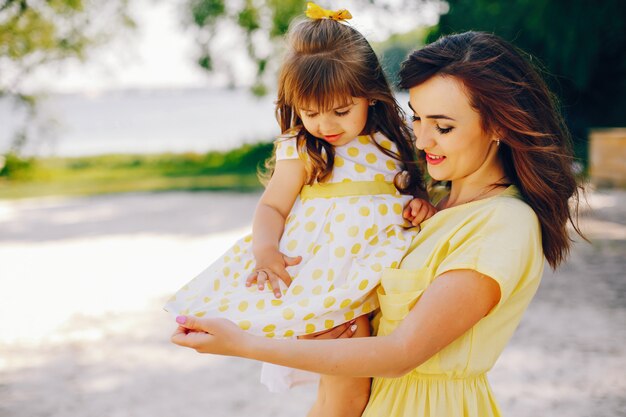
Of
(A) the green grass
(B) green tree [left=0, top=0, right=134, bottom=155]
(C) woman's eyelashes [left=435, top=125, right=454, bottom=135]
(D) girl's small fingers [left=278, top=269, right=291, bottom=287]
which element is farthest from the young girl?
(B) green tree [left=0, top=0, right=134, bottom=155]

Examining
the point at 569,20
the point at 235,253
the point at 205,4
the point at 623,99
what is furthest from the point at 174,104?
the point at 235,253

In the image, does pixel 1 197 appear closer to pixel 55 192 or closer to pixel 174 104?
pixel 55 192

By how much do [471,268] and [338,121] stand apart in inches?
23.2

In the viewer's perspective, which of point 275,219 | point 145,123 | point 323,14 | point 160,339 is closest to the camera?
point 275,219

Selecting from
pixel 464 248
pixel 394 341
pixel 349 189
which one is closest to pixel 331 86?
pixel 349 189

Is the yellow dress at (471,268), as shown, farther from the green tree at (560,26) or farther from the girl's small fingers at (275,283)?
the green tree at (560,26)

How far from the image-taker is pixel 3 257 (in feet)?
24.2

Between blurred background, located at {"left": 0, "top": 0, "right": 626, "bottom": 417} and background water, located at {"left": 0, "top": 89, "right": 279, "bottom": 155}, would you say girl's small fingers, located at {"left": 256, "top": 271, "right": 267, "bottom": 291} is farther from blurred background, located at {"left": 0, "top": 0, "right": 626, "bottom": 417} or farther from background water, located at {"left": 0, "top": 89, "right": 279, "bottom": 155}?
background water, located at {"left": 0, "top": 89, "right": 279, "bottom": 155}

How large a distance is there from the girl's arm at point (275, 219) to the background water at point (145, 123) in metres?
0.48

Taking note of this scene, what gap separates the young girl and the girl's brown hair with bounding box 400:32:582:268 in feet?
0.95

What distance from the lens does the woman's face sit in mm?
1511

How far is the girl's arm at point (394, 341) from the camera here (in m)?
1.40

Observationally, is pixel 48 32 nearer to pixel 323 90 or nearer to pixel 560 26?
pixel 560 26

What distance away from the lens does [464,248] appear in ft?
4.75
